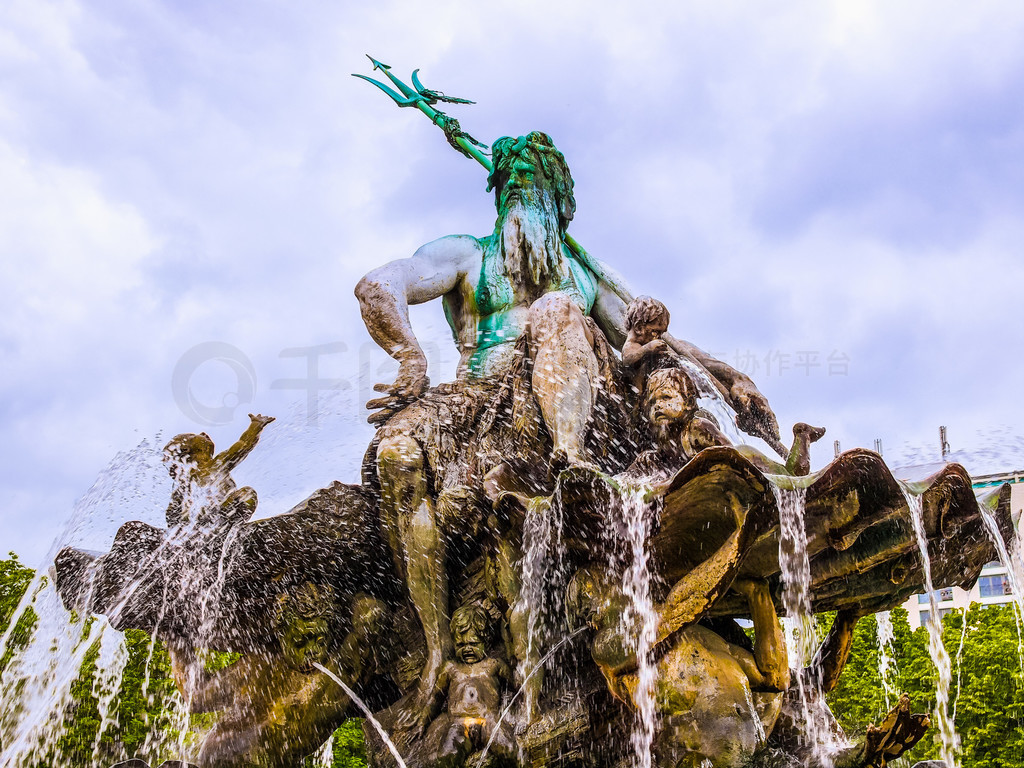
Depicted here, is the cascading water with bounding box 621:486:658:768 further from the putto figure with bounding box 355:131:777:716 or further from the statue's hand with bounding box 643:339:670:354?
the statue's hand with bounding box 643:339:670:354

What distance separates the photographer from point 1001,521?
5.53m

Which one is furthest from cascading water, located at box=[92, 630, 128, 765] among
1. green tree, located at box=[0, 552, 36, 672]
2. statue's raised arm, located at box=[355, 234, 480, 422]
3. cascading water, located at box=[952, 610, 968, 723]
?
cascading water, located at box=[952, 610, 968, 723]

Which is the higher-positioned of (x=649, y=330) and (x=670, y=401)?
(x=649, y=330)

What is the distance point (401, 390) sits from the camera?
6125 mm

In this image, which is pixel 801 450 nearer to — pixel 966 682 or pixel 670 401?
pixel 670 401

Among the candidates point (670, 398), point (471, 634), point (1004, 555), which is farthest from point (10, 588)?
point (1004, 555)

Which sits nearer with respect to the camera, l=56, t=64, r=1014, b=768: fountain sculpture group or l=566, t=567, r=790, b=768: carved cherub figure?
l=566, t=567, r=790, b=768: carved cherub figure

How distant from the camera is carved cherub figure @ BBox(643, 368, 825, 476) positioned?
17.5 feet

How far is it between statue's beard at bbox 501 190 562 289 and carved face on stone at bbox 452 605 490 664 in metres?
2.31

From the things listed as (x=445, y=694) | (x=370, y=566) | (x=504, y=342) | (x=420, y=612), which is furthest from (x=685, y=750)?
(x=504, y=342)

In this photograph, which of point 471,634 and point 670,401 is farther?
point 670,401

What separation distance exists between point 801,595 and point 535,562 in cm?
127

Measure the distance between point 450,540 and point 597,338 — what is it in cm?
143

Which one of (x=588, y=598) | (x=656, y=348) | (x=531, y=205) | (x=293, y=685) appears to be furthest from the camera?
(x=531, y=205)
